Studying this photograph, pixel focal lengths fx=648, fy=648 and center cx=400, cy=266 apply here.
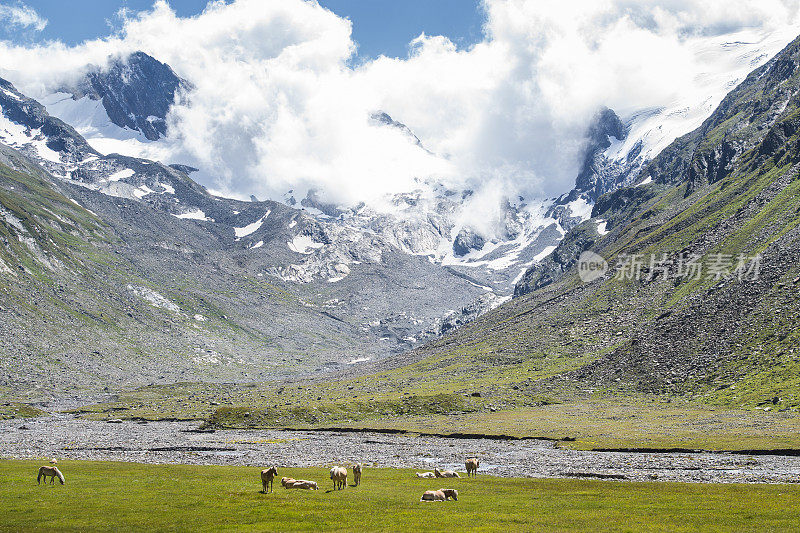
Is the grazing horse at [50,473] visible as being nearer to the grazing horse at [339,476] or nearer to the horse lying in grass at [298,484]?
the horse lying in grass at [298,484]

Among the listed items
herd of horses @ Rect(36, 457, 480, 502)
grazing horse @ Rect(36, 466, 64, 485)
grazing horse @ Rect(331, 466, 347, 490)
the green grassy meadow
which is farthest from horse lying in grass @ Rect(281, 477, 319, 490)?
grazing horse @ Rect(36, 466, 64, 485)

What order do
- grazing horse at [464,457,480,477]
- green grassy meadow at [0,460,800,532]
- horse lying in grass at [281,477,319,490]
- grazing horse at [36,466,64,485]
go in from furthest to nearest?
1. grazing horse at [464,457,480,477]
2. grazing horse at [36,466,64,485]
3. horse lying in grass at [281,477,319,490]
4. green grassy meadow at [0,460,800,532]

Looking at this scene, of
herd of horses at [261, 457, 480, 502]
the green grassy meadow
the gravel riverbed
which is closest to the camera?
the green grassy meadow

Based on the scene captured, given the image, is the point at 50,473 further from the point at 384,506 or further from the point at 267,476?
the point at 384,506

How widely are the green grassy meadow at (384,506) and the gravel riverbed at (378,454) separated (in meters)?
10.8

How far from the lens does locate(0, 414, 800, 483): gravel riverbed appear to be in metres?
65.9

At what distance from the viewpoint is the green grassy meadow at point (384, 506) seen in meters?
36.2

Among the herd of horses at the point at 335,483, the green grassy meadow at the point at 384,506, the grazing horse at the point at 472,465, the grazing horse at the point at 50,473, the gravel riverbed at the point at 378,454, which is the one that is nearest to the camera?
the green grassy meadow at the point at 384,506

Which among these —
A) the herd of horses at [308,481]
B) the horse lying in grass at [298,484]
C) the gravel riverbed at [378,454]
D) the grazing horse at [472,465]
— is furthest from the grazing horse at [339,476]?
the gravel riverbed at [378,454]

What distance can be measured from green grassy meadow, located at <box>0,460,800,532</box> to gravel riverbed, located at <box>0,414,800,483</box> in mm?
10811

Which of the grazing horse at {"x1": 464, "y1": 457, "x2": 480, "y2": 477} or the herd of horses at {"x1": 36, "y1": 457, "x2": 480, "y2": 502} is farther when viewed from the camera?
the grazing horse at {"x1": 464, "y1": 457, "x2": 480, "y2": 477}

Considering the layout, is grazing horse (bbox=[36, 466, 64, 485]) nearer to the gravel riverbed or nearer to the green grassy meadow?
the green grassy meadow

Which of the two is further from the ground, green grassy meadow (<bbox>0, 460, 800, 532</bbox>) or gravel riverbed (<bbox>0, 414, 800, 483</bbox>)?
gravel riverbed (<bbox>0, 414, 800, 483</bbox>)

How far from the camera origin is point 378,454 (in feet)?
288
